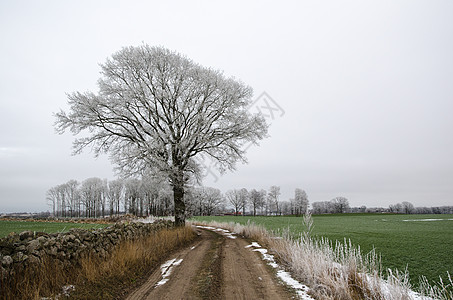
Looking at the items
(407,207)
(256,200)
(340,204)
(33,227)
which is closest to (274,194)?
(256,200)

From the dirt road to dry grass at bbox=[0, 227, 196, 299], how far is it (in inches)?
21.2

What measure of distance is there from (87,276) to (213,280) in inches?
125

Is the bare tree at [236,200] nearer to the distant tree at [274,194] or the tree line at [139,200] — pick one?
the tree line at [139,200]

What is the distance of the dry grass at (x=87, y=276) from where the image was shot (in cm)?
443

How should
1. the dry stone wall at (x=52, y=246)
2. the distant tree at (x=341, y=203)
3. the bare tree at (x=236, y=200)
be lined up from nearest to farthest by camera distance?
the dry stone wall at (x=52, y=246), the bare tree at (x=236, y=200), the distant tree at (x=341, y=203)

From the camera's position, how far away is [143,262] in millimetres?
7617

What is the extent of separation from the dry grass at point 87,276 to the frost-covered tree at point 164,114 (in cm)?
760

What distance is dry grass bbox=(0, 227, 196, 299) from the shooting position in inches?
174

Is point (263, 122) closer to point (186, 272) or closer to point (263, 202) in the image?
point (186, 272)

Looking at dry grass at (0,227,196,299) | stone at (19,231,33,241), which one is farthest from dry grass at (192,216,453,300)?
stone at (19,231,33,241)

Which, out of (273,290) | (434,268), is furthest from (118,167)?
(434,268)

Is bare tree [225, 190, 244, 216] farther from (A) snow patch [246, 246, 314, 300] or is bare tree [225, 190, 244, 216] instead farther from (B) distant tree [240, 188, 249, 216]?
(A) snow patch [246, 246, 314, 300]

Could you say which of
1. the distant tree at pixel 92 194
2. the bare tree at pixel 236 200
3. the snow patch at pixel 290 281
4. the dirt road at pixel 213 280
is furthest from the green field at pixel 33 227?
the bare tree at pixel 236 200

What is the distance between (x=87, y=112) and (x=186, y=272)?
12803mm
